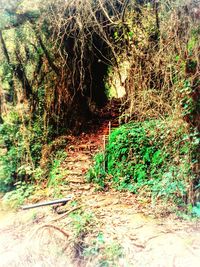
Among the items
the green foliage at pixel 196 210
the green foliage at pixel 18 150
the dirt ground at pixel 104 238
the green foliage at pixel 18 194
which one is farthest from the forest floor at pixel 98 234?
the green foliage at pixel 18 150

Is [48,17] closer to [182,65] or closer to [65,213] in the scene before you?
[182,65]

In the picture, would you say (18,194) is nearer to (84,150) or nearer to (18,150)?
(18,150)

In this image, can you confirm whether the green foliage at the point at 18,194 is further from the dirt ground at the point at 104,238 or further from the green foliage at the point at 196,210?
the green foliage at the point at 196,210

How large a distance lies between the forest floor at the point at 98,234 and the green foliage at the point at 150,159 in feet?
0.78

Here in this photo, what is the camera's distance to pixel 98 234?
3.76m

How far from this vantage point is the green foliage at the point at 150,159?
151 inches

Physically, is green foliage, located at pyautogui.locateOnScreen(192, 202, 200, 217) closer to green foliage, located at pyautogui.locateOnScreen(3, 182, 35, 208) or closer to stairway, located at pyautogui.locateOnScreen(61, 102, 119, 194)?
stairway, located at pyautogui.locateOnScreen(61, 102, 119, 194)

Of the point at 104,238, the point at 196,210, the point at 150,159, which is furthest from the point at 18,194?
the point at 196,210

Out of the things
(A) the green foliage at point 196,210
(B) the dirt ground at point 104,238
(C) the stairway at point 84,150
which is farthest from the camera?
(C) the stairway at point 84,150

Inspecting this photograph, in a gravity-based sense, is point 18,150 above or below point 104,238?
above

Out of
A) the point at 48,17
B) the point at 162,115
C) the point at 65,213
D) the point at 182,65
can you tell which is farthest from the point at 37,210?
the point at 48,17

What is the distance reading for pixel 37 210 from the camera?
4621 mm

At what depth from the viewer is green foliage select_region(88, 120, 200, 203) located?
12.6 ft

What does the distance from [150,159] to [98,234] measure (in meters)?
1.45
